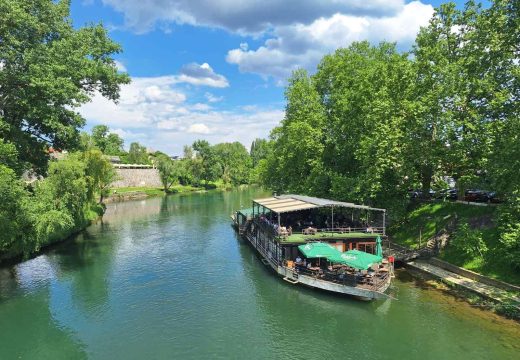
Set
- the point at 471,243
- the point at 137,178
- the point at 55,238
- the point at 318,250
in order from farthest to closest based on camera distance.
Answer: the point at 137,178, the point at 55,238, the point at 471,243, the point at 318,250

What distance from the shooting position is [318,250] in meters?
31.4

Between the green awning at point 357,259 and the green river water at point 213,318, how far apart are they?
2851 mm

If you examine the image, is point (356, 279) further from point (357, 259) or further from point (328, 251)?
point (328, 251)

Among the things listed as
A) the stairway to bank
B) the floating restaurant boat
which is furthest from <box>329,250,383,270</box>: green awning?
the stairway to bank

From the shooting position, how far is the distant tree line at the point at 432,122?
99.4 feet

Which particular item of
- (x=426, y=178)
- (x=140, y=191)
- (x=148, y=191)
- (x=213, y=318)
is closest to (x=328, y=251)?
(x=213, y=318)

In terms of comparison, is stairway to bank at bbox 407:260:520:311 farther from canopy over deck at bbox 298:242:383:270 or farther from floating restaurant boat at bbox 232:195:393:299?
canopy over deck at bbox 298:242:383:270

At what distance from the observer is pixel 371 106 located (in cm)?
4312

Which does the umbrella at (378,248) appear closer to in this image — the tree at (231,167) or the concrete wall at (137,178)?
the concrete wall at (137,178)

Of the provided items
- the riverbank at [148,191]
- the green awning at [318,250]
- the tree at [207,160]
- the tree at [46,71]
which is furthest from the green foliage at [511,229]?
the tree at [207,160]

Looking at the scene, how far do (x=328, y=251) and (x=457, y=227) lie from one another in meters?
15.3

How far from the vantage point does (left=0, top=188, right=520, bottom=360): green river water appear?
22.5m

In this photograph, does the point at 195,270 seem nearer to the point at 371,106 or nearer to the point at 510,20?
the point at 371,106

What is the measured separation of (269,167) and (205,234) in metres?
26.4
